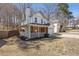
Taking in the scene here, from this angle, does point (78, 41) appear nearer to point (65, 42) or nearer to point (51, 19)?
A: point (65, 42)

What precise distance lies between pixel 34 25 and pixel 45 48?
447mm

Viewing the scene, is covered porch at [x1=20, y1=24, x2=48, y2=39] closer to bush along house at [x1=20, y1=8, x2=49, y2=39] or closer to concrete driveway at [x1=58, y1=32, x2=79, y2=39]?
bush along house at [x1=20, y1=8, x2=49, y2=39]

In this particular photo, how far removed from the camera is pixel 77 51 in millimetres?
3877

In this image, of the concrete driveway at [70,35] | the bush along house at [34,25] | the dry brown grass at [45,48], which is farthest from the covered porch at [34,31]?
the concrete driveway at [70,35]

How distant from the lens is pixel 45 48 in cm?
391

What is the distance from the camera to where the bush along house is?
388cm

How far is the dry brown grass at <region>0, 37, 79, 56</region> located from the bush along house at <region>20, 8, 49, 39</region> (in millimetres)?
144

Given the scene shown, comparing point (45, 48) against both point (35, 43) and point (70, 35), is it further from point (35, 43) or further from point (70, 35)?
point (70, 35)

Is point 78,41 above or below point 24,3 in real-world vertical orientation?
below

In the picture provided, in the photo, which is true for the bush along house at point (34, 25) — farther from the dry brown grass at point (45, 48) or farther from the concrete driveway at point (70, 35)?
the concrete driveway at point (70, 35)

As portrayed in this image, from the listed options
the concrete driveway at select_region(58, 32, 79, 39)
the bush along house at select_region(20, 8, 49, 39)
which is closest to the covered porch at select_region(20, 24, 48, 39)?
the bush along house at select_region(20, 8, 49, 39)

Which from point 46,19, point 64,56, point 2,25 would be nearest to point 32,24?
point 46,19

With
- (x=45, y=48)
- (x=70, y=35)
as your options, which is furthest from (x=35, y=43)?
(x=70, y=35)

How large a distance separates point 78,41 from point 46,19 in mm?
681
